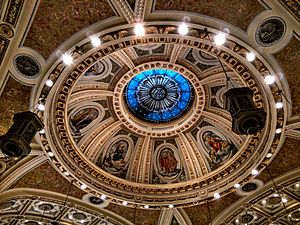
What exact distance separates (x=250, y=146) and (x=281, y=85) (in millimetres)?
2866

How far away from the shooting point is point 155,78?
13.7 m

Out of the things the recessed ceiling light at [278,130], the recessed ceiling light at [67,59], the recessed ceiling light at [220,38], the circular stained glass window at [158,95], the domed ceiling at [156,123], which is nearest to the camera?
the recessed ceiling light at [220,38]

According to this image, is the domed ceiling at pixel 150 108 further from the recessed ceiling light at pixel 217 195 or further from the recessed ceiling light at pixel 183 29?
the recessed ceiling light at pixel 217 195

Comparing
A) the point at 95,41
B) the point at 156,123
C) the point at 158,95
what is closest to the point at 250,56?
the point at 95,41

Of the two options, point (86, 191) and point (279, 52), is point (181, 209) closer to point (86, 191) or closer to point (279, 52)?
point (86, 191)

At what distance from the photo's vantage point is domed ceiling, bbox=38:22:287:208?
9750mm

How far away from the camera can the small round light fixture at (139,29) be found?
26.1 feet

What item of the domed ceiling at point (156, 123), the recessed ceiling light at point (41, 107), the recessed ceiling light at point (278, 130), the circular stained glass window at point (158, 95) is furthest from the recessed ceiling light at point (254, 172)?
the recessed ceiling light at point (41, 107)

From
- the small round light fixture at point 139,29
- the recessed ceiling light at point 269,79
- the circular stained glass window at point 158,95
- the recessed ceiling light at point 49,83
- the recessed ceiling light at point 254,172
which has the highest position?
the circular stained glass window at point 158,95

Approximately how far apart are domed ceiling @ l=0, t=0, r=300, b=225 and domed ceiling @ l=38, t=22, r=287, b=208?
44 mm

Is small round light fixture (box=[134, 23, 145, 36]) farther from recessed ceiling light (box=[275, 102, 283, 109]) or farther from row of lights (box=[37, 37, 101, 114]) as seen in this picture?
recessed ceiling light (box=[275, 102, 283, 109])

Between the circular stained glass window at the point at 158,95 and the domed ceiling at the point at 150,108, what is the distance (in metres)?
0.05

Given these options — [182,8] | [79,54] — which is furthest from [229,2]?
[79,54]

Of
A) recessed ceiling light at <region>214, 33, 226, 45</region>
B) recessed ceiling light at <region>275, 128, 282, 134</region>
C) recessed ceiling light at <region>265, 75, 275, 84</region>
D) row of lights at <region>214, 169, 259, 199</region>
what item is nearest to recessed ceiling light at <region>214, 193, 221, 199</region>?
row of lights at <region>214, 169, 259, 199</region>
